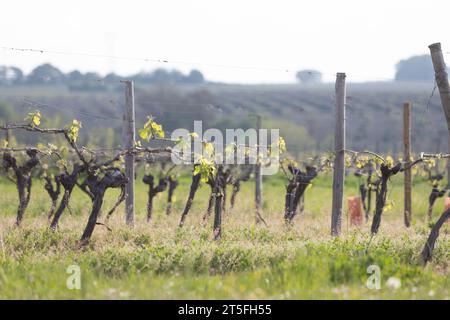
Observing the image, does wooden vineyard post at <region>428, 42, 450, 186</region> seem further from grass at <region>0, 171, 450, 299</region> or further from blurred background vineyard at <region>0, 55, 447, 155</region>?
blurred background vineyard at <region>0, 55, 447, 155</region>

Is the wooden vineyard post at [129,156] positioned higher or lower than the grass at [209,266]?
higher

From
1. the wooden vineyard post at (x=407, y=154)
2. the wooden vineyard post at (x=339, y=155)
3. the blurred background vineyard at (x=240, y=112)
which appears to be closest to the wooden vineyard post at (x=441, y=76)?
the wooden vineyard post at (x=339, y=155)

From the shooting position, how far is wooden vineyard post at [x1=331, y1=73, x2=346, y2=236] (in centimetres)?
1138

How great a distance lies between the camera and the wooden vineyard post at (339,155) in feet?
37.3

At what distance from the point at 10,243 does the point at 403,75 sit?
14711cm

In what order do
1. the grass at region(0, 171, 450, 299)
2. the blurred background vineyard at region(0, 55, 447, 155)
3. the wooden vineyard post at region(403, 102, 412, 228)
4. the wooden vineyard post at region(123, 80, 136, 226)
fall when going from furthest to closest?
the blurred background vineyard at region(0, 55, 447, 155), the wooden vineyard post at region(403, 102, 412, 228), the wooden vineyard post at region(123, 80, 136, 226), the grass at region(0, 171, 450, 299)

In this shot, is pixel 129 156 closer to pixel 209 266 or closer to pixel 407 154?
pixel 209 266

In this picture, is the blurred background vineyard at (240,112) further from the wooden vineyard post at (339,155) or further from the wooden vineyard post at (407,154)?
the wooden vineyard post at (339,155)

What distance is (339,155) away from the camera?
11383 mm

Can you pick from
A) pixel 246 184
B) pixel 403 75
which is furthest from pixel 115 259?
pixel 403 75

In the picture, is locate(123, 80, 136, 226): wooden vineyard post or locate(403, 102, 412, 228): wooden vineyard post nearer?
locate(123, 80, 136, 226): wooden vineyard post

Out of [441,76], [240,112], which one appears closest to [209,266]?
[441,76]

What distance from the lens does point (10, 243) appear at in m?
9.38

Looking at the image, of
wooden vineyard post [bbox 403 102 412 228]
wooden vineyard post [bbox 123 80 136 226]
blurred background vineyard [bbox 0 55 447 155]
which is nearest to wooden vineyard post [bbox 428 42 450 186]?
wooden vineyard post [bbox 123 80 136 226]
